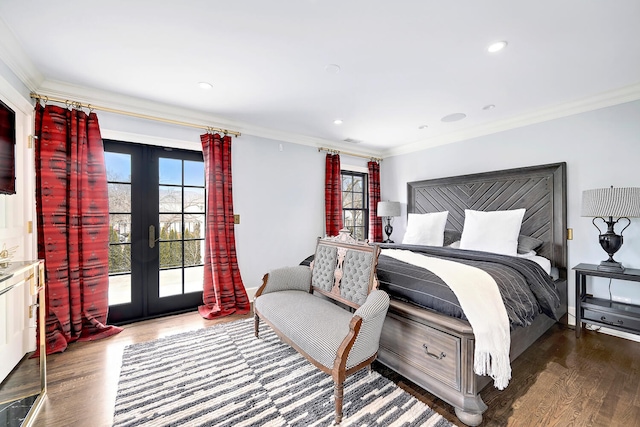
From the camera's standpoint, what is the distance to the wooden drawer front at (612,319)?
2406 mm

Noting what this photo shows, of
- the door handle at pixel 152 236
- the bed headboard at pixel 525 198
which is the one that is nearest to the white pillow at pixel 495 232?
the bed headboard at pixel 525 198

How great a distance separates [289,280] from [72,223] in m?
2.15

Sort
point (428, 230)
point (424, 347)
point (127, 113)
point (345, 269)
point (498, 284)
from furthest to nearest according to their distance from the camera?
point (428, 230), point (127, 113), point (345, 269), point (498, 284), point (424, 347)

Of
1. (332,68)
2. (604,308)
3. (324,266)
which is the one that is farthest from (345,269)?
(604,308)

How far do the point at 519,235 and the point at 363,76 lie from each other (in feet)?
8.92

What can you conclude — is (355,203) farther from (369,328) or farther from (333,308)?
(369,328)

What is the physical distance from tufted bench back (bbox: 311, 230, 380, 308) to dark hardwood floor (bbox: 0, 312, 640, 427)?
0.62 metres

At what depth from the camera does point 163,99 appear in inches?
119

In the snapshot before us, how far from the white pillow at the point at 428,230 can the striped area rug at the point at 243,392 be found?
2.28 meters

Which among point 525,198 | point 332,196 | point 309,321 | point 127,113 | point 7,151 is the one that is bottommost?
point 309,321

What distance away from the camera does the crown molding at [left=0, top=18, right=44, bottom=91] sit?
189 cm

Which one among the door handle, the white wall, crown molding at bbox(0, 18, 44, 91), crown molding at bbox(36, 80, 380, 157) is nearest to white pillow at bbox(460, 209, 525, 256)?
the white wall

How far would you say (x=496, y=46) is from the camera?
6.76ft

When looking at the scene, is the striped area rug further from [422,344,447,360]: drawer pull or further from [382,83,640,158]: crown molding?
[382,83,640,158]: crown molding
